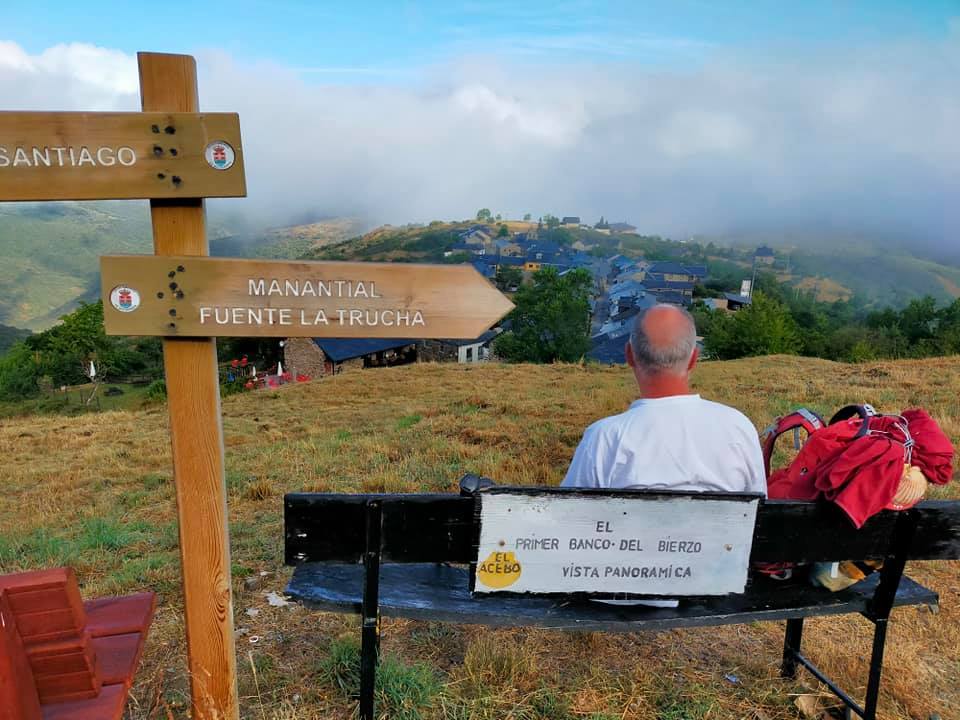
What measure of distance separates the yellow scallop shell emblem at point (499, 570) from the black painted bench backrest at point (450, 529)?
0.06 metres

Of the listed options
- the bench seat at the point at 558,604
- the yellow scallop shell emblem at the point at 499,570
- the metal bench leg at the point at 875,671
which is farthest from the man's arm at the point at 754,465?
the yellow scallop shell emblem at the point at 499,570

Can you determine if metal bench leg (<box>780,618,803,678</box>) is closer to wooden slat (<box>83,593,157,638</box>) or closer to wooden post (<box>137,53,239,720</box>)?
wooden post (<box>137,53,239,720</box>)

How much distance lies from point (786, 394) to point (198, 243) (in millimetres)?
11138

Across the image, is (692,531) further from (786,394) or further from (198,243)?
(786,394)

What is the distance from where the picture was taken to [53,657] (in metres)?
1.75

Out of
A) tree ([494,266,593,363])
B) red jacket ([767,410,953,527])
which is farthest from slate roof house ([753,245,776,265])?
red jacket ([767,410,953,527])

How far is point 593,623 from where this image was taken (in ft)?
7.02

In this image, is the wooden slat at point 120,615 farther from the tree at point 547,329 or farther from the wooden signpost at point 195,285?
the tree at point 547,329

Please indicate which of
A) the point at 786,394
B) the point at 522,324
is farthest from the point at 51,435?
the point at 522,324

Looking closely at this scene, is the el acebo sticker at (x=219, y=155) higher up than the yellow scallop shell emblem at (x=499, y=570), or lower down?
higher up

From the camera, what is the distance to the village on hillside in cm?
5347

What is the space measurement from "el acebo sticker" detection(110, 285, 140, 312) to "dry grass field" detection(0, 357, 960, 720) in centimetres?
146

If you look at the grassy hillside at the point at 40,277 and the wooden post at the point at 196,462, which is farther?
the grassy hillside at the point at 40,277

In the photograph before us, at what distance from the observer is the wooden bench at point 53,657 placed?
1584mm
